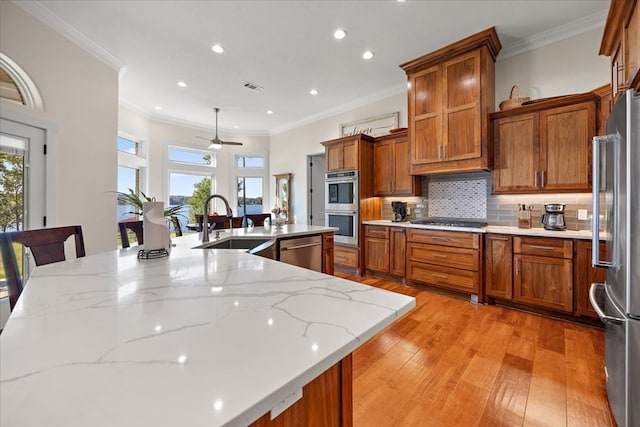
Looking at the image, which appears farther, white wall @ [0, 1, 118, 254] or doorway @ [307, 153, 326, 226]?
doorway @ [307, 153, 326, 226]

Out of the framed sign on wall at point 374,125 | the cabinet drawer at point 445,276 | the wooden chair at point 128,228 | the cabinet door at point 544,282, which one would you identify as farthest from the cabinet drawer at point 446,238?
the wooden chair at point 128,228

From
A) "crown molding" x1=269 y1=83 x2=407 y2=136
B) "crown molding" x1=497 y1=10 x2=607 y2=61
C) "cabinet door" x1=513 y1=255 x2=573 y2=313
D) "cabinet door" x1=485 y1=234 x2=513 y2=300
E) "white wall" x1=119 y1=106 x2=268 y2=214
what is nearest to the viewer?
"cabinet door" x1=513 y1=255 x2=573 y2=313

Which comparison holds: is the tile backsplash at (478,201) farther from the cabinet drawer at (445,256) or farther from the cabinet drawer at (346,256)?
the cabinet drawer at (346,256)

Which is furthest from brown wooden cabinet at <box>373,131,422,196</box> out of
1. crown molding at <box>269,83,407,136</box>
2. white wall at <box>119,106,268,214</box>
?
white wall at <box>119,106,268,214</box>

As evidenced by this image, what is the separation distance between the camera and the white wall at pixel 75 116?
2572 mm

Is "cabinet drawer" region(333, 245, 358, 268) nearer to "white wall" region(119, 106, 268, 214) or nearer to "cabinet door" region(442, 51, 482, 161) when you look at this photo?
"cabinet door" region(442, 51, 482, 161)

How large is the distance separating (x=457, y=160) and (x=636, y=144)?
6.97 ft

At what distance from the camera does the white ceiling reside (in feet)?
8.59

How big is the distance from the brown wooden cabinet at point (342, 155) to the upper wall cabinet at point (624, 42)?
8.98 ft

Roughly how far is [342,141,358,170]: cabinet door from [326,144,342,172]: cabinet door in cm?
8

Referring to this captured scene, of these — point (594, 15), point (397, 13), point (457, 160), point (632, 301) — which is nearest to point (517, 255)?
point (457, 160)

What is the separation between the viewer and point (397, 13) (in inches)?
106

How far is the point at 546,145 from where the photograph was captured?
9.27ft

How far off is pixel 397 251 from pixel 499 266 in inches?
48.3
